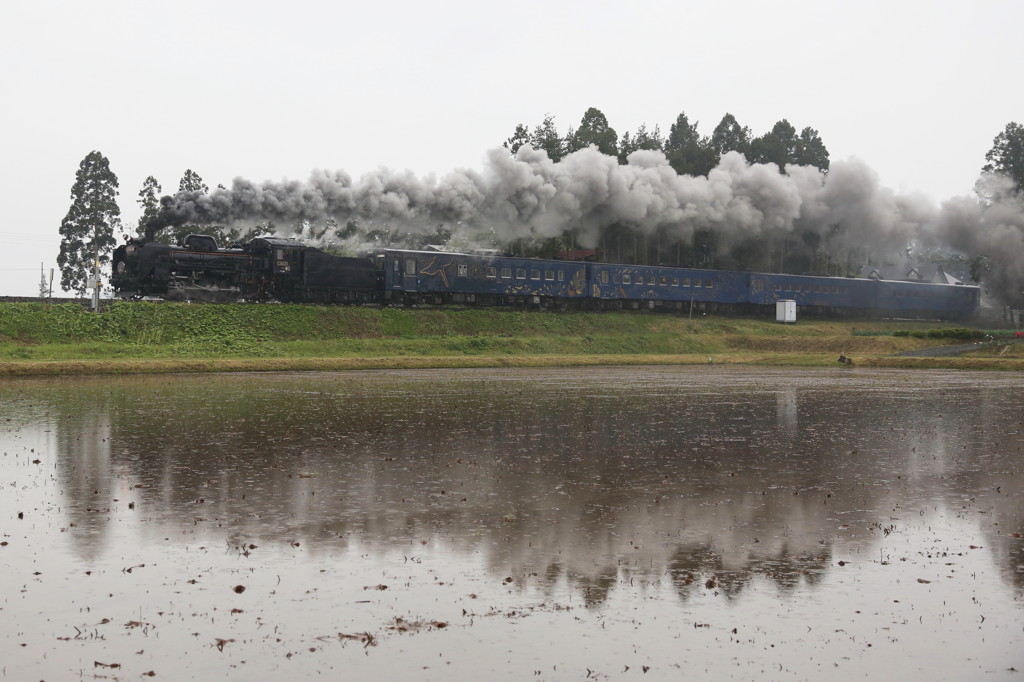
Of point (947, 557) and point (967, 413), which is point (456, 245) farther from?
point (947, 557)

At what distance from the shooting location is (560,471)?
67.9ft

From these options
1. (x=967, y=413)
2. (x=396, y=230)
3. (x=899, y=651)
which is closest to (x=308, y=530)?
(x=899, y=651)

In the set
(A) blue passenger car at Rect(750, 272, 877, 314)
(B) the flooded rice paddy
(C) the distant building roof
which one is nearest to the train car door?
(A) blue passenger car at Rect(750, 272, 877, 314)

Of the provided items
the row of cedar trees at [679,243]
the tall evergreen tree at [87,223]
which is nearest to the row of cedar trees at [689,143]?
the row of cedar trees at [679,243]

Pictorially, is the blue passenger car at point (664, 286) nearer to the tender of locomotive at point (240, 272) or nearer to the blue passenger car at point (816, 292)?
the blue passenger car at point (816, 292)

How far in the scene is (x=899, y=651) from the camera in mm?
10133

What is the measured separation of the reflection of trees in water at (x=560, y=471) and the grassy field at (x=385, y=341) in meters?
17.1

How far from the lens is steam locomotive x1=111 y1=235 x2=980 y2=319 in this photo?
208 feet

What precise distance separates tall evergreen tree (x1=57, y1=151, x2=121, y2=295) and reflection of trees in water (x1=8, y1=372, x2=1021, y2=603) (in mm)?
82355

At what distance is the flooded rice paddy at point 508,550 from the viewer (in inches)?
394

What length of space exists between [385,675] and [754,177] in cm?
8293

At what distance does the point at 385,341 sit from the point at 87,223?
66.3 m

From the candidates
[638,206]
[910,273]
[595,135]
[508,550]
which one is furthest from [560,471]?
[910,273]

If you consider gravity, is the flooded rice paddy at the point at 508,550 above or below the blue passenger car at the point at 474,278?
below
